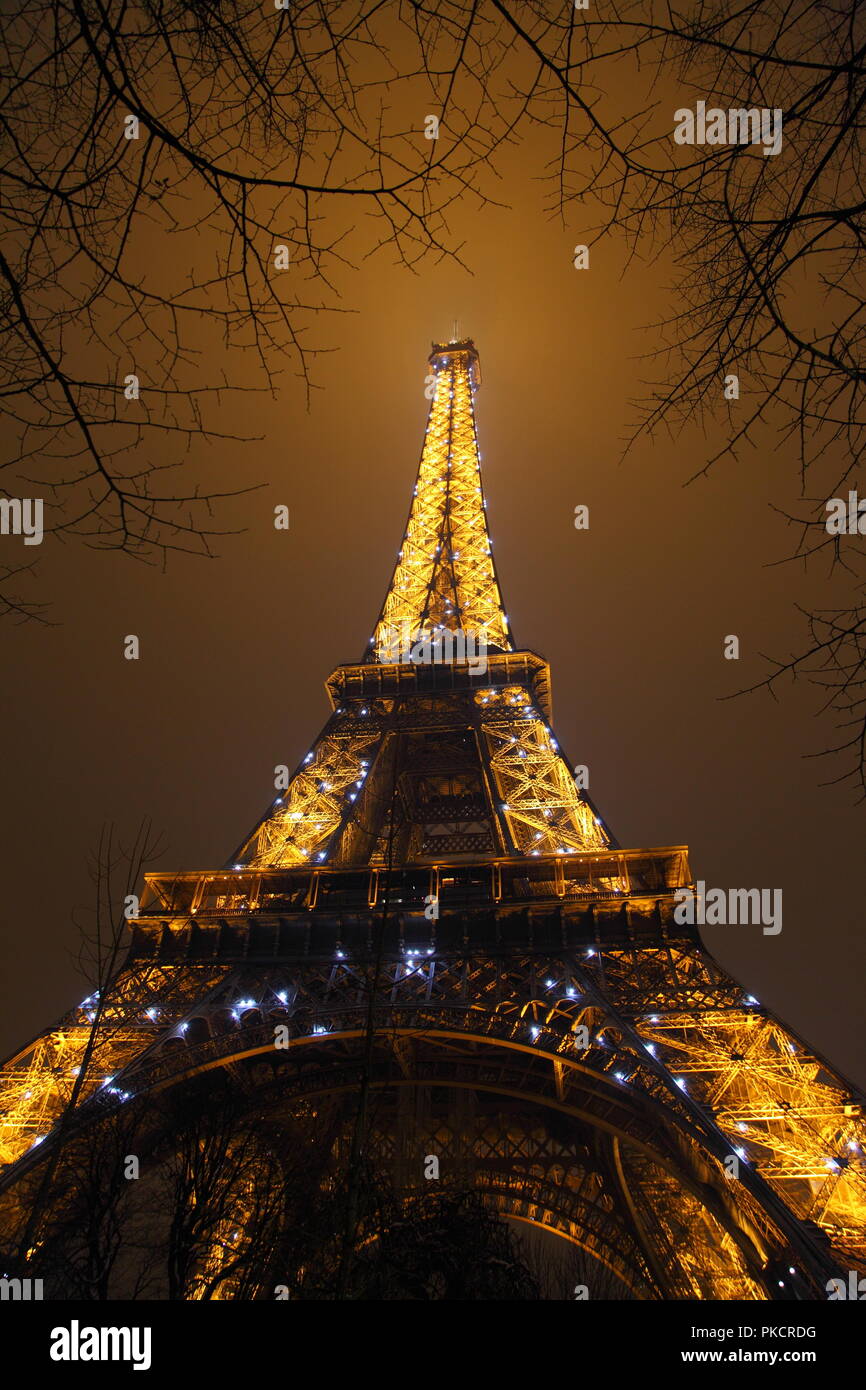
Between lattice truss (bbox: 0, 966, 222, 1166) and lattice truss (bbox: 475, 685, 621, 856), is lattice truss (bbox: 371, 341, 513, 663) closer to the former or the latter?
lattice truss (bbox: 475, 685, 621, 856)

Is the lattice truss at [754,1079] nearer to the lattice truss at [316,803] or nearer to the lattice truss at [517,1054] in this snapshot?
the lattice truss at [517,1054]

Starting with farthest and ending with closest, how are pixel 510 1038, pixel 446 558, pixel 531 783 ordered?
pixel 446 558 → pixel 531 783 → pixel 510 1038

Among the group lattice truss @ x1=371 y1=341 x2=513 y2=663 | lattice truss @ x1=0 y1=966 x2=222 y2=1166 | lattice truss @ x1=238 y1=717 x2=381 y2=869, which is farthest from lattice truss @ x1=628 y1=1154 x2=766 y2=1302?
lattice truss @ x1=371 y1=341 x2=513 y2=663

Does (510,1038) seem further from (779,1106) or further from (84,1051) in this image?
(84,1051)

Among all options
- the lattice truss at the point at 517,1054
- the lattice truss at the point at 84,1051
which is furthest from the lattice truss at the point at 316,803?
the lattice truss at the point at 517,1054

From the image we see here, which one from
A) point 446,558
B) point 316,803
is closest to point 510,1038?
point 316,803

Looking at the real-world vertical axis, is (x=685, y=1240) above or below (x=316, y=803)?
below

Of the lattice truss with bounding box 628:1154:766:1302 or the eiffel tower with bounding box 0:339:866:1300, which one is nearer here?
the eiffel tower with bounding box 0:339:866:1300
